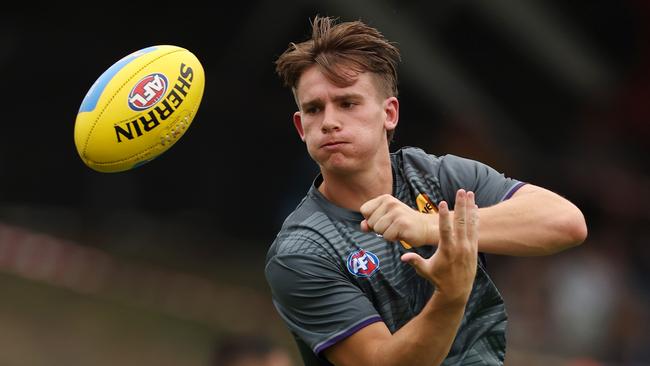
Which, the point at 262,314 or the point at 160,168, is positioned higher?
the point at 160,168

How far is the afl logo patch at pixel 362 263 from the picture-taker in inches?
183

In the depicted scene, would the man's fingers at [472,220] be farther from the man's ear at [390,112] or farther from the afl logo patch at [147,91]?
the afl logo patch at [147,91]

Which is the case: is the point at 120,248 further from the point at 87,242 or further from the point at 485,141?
the point at 485,141

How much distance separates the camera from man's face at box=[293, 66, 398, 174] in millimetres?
4676

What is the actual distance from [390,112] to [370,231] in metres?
0.89

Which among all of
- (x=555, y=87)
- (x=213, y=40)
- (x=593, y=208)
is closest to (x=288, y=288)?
(x=213, y=40)

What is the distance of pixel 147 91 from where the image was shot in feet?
16.8

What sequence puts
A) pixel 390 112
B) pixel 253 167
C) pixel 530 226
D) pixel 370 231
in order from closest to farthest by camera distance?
pixel 370 231
pixel 530 226
pixel 390 112
pixel 253 167

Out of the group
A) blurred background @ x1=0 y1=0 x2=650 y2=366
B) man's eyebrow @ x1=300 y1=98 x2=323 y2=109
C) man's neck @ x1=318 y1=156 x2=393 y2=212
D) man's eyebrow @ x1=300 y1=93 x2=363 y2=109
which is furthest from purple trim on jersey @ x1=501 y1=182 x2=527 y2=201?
blurred background @ x1=0 y1=0 x2=650 y2=366

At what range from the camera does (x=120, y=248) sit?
523 inches

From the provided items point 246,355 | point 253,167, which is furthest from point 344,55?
point 253,167

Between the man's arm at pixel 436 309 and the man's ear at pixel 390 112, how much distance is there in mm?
985

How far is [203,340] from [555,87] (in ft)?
24.0

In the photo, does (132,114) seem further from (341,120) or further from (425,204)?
(425,204)
